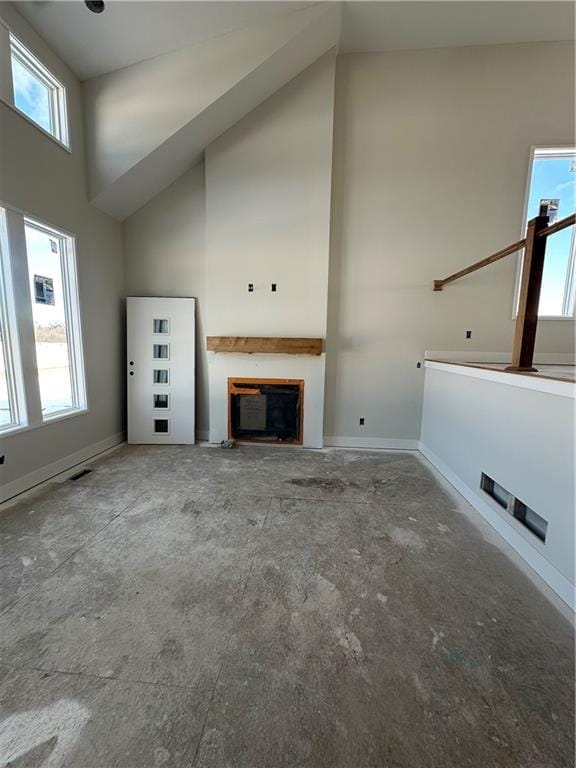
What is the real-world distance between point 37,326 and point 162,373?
4.70 feet

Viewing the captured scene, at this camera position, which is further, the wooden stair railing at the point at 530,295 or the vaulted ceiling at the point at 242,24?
the vaulted ceiling at the point at 242,24

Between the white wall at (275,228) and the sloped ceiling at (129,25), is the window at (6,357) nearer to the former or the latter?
the sloped ceiling at (129,25)

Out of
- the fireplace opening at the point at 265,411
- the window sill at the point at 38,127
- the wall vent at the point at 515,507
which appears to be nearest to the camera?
the wall vent at the point at 515,507

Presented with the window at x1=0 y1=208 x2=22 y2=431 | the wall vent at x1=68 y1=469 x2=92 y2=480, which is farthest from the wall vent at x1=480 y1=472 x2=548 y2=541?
the window at x1=0 y1=208 x2=22 y2=431

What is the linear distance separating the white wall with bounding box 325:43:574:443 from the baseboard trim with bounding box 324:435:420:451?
0.09 m

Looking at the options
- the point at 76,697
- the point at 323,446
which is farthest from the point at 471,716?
the point at 323,446

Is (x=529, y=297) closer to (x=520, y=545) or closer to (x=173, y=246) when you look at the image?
(x=520, y=545)

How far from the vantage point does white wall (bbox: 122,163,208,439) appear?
3.90 metres

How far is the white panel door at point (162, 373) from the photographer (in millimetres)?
3928

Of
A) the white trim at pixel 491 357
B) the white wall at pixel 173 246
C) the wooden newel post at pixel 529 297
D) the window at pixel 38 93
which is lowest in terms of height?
the white trim at pixel 491 357

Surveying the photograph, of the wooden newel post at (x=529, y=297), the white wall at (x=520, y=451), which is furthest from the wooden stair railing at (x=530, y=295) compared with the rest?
the white wall at (x=520, y=451)

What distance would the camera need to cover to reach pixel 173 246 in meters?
3.99

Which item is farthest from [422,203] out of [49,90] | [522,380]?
[49,90]

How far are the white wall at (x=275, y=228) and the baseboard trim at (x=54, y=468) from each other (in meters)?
1.34
